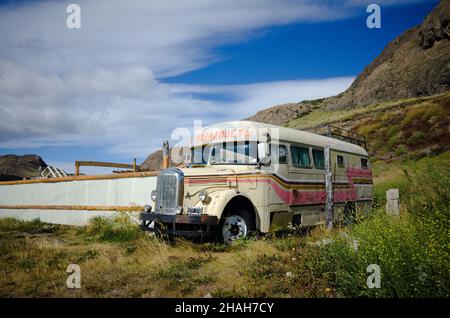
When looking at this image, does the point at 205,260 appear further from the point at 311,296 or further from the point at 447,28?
the point at 447,28

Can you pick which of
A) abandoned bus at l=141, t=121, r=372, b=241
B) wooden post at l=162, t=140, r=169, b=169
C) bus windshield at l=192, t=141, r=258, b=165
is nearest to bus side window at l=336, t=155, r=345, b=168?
abandoned bus at l=141, t=121, r=372, b=241

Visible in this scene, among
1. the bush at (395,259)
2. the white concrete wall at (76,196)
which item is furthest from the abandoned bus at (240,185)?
the white concrete wall at (76,196)

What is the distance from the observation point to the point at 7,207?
17.0 m

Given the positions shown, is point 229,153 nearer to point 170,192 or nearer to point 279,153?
point 279,153

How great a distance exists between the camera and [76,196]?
43.1 ft

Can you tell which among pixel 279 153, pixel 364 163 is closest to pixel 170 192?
pixel 279 153

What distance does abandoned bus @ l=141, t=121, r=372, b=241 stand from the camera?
7051 millimetres

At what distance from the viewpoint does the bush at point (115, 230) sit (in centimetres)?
909

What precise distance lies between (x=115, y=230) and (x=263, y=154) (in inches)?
196

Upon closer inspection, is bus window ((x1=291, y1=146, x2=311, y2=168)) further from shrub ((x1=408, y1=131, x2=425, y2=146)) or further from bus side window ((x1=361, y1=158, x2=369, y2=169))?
shrub ((x1=408, y1=131, x2=425, y2=146))

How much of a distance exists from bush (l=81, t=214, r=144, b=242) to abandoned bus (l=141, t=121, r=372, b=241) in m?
1.11

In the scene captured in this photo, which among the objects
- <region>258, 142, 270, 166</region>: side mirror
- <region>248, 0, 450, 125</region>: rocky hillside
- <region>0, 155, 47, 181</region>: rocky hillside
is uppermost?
<region>248, 0, 450, 125</region>: rocky hillside
